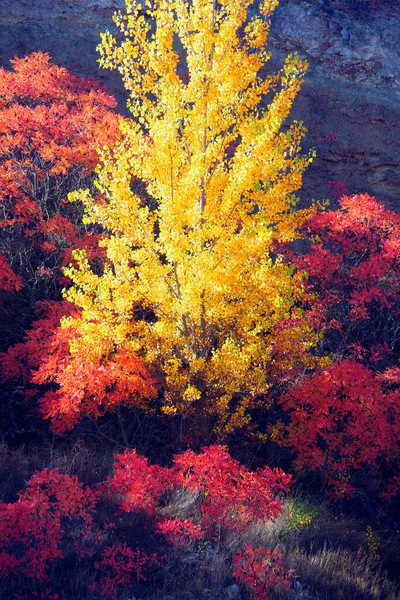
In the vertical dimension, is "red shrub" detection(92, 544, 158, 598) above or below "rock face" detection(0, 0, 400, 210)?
below

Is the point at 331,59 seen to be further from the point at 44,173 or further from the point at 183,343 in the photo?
the point at 183,343

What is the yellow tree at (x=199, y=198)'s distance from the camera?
736cm

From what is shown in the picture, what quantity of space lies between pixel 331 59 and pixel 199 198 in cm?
1720

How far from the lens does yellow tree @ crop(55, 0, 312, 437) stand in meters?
7.36

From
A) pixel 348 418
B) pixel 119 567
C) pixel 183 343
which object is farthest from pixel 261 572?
pixel 348 418

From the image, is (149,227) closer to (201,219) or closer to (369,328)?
→ (201,219)

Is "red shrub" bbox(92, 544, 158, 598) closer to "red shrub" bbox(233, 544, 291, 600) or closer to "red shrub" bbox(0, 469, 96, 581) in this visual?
"red shrub" bbox(0, 469, 96, 581)

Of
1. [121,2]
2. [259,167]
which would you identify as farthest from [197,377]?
[121,2]

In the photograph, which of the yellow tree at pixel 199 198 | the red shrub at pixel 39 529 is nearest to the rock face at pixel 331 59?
the yellow tree at pixel 199 198

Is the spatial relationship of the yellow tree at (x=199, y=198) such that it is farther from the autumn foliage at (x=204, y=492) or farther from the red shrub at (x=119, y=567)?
the red shrub at (x=119, y=567)

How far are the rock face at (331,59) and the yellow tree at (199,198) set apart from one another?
11774mm

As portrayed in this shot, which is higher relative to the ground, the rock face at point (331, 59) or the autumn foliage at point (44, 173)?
the rock face at point (331, 59)

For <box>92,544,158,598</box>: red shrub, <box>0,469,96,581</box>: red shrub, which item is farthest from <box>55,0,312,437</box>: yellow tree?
<box>92,544,158,598</box>: red shrub

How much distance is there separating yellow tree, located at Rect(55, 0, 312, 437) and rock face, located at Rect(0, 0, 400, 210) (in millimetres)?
11774
